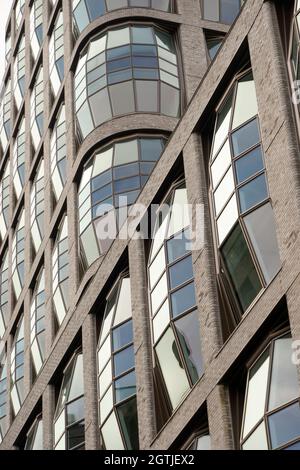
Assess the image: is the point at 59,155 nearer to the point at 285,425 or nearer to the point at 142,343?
the point at 142,343

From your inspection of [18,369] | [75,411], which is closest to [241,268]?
[75,411]

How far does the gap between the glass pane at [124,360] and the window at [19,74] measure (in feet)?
79.0

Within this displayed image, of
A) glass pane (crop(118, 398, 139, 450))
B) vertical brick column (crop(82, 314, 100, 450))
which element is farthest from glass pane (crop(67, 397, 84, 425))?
glass pane (crop(118, 398, 139, 450))

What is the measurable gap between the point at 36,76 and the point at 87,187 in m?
13.4

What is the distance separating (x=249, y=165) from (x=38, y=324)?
59.7ft

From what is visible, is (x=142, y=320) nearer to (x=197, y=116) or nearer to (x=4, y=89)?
(x=197, y=116)

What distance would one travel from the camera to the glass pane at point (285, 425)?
18844mm

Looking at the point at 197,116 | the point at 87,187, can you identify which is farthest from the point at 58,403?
the point at 197,116

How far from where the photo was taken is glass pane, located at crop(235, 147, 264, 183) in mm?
22219

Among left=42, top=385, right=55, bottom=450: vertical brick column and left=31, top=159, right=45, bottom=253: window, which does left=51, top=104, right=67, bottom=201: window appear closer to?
left=31, top=159, right=45, bottom=253: window

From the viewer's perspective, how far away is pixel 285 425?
19.1 m

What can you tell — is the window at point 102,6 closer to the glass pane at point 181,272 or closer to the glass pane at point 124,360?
the glass pane at point 124,360

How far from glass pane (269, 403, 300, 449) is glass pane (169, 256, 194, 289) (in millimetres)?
5936

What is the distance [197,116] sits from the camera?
25.6 meters
